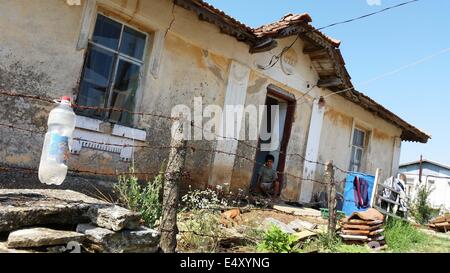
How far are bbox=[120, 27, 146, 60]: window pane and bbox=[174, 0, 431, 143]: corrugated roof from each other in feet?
3.01

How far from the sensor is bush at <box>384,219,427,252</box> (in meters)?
6.29

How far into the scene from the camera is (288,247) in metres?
4.20

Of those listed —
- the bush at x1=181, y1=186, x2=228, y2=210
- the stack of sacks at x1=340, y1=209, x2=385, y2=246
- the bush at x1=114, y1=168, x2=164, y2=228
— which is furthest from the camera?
the stack of sacks at x1=340, y1=209, x2=385, y2=246

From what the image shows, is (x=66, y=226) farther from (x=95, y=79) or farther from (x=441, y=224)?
(x=441, y=224)

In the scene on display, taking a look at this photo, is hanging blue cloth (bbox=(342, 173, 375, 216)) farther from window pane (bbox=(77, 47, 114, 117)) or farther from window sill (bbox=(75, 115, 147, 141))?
window pane (bbox=(77, 47, 114, 117))

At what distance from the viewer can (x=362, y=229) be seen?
5988mm

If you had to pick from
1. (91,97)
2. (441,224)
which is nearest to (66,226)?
(91,97)

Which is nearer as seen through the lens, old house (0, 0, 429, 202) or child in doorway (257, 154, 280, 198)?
old house (0, 0, 429, 202)

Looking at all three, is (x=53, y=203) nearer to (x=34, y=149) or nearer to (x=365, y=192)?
(x=34, y=149)

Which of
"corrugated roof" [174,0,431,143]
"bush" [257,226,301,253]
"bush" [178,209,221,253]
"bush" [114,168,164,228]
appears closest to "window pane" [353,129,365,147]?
"corrugated roof" [174,0,431,143]

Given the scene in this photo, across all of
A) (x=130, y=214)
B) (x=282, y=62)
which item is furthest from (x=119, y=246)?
(x=282, y=62)

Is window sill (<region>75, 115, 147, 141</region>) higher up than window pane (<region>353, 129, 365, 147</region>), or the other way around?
window pane (<region>353, 129, 365, 147</region>)

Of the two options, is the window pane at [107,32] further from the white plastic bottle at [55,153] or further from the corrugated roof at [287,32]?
the white plastic bottle at [55,153]

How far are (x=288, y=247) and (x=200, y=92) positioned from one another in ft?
12.4
